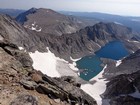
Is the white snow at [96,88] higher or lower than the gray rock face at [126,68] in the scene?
higher

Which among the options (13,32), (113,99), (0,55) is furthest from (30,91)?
(13,32)

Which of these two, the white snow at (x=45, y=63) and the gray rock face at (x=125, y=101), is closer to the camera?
the gray rock face at (x=125, y=101)

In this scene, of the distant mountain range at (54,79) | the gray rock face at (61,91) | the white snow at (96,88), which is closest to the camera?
the gray rock face at (61,91)

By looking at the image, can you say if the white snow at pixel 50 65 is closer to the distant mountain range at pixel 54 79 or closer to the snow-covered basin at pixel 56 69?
the snow-covered basin at pixel 56 69

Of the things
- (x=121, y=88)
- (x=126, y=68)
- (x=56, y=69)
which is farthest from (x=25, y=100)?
(x=126, y=68)

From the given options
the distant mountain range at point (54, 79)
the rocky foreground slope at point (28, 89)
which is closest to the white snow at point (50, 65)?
the distant mountain range at point (54, 79)

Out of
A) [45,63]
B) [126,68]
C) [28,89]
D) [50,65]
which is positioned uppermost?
[28,89]

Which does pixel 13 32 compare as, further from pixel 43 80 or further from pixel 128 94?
pixel 43 80

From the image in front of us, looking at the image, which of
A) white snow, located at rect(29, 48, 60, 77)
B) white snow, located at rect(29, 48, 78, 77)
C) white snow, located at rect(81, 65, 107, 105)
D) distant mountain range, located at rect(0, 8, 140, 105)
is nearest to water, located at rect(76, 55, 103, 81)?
white snow, located at rect(29, 48, 78, 77)

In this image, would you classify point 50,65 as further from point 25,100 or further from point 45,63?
point 25,100

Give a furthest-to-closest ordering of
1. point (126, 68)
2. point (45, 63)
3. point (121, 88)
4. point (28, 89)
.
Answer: point (126, 68), point (45, 63), point (121, 88), point (28, 89)

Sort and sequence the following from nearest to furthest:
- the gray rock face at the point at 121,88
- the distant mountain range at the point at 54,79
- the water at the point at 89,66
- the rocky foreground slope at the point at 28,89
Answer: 1. the rocky foreground slope at the point at 28,89
2. the distant mountain range at the point at 54,79
3. the gray rock face at the point at 121,88
4. the water at the point at 89,66
